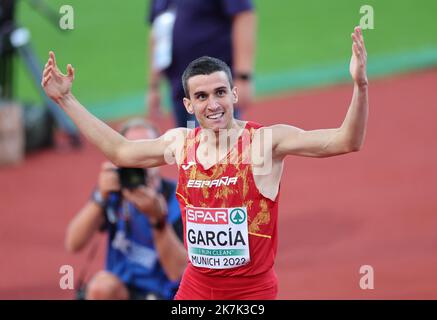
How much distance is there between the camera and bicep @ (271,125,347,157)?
12.7ft

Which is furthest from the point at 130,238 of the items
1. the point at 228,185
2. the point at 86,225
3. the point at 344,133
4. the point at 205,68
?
the point at 344,133

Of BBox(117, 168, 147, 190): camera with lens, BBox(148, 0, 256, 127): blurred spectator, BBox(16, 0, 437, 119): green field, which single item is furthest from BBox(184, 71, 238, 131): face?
BBox(16, 0, 437, 119): green field

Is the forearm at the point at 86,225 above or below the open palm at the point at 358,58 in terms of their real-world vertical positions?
below

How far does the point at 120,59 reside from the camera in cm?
1489

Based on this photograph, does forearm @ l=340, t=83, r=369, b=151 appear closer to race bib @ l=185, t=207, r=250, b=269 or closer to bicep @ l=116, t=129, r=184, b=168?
race bib @ l=185, t=207, r=250, b=269

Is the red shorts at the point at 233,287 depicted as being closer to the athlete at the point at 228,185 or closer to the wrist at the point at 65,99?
the athlete at the point at 228,185

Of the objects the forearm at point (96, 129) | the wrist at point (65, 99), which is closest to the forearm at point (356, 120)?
the forearm at point (96, 129)

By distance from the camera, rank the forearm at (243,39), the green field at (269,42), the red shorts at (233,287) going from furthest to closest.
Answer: the green field at (269,42)
the forearm at (243,39)
the red shorts at (233,287)

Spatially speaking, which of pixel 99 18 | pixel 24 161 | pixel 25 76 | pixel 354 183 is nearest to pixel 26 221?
pixel 24 161

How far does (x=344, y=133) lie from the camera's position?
12.5 feet

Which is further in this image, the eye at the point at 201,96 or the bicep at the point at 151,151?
the bicep at the point at 151,151

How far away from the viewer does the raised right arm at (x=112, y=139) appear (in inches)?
168

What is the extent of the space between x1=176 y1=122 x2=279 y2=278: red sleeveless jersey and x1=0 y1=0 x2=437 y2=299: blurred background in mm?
2145

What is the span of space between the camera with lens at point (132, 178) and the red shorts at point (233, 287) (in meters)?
1.03
